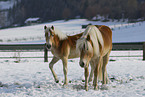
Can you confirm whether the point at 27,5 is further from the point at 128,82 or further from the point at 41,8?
the point at 128,82

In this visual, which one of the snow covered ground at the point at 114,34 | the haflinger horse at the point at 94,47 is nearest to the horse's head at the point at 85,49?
the haflinger horse at the point at 94,47

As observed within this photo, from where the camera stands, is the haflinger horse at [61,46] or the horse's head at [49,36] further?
the haflinger horse at [61,46]

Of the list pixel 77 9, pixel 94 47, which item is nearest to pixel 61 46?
pixel 94 47

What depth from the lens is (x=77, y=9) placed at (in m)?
125

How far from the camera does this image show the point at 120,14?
8762 centimetres

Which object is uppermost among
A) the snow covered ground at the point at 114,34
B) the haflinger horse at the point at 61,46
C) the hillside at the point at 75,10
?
the hillside at the point at 75,10

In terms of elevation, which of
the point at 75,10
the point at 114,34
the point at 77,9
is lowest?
the point at 114,34

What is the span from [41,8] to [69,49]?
142767 mm

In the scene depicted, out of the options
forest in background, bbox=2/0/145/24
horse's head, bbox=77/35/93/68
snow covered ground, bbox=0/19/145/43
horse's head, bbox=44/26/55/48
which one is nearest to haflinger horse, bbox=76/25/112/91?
horse's head, bbox=77/35/93/68

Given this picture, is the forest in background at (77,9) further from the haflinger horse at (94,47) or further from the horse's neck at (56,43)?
the horse's neck at (56,43)

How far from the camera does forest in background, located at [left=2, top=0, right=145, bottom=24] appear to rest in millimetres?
90125

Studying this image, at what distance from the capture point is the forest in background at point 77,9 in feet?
296

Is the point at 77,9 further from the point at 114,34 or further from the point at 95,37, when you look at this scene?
the point at 95,37

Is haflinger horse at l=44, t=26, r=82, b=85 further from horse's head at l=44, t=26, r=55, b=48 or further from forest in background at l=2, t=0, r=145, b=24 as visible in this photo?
forest in background at l=2, t=0, r=145, b=24
